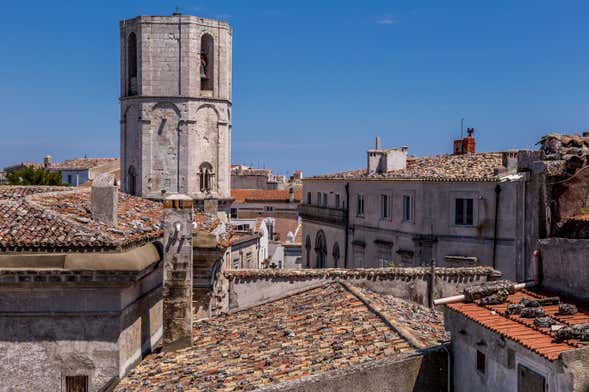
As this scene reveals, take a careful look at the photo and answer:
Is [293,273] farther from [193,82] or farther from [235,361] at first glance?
[193,82]

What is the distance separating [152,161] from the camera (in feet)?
143

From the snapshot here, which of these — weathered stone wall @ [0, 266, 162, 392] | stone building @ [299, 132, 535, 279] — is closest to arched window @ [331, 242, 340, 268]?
stone building @ [299, 132, 535, 279]

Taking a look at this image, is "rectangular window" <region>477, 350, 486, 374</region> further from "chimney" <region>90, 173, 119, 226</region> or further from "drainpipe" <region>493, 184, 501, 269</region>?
"drainpipe" <region>493, 184, 501, 269</region>

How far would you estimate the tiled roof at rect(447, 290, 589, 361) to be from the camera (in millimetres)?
7930

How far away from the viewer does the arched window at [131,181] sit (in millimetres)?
43969

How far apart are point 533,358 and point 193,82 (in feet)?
121

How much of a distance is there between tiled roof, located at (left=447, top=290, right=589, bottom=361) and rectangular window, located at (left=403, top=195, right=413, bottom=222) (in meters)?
20.2

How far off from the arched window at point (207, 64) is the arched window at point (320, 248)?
10703mm

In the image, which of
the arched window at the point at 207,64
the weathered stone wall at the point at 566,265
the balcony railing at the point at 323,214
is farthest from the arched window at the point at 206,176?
the weathered stone wall at the point at 566,265

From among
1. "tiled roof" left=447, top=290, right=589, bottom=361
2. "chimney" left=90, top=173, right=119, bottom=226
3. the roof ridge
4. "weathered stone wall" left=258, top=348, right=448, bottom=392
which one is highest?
"chimney" left=90, top=173, right=119, bottom=226

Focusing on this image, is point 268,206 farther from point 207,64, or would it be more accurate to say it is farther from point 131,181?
point 207,64

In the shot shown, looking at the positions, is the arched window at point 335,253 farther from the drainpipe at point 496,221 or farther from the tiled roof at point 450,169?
the drainpipe at point 496,221

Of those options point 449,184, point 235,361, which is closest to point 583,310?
point 235,361

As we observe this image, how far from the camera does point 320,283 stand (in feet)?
63.3
